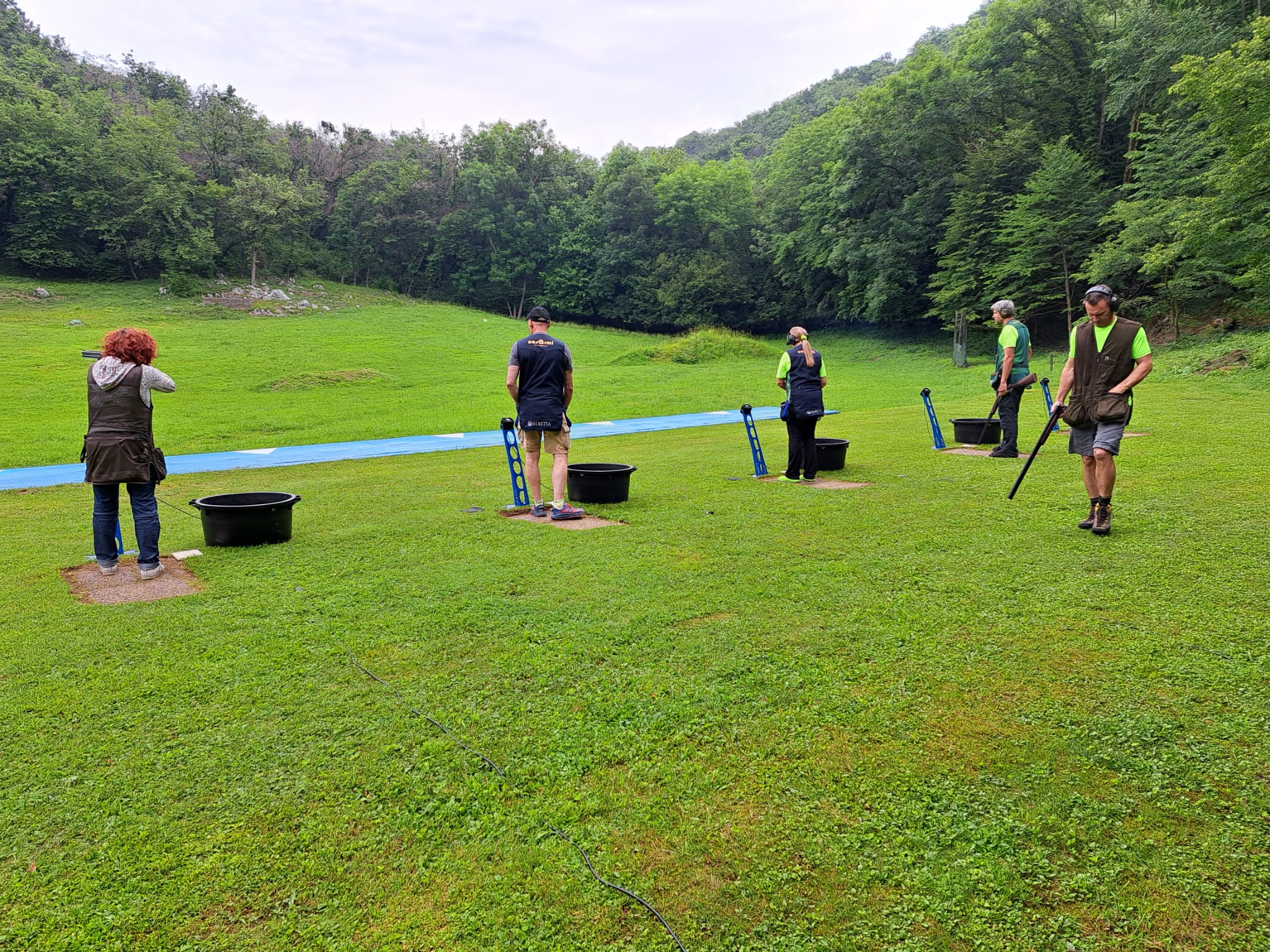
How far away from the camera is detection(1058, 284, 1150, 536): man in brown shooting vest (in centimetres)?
529

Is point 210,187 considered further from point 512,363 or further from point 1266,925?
point 1266,925

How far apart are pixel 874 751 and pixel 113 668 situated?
3.57m

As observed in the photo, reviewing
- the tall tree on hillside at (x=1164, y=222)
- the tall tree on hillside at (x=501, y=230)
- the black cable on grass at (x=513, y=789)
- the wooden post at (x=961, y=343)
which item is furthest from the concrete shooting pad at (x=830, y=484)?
the tall tree on hillside at (x=501, y=230)

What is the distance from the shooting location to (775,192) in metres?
50.1

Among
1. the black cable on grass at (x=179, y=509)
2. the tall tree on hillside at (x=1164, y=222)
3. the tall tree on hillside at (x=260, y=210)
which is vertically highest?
the tall tree on hillside at (x=260, y=210)

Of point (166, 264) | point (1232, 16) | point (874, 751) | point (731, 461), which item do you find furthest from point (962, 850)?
point (166, 264)

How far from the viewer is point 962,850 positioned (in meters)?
2.17

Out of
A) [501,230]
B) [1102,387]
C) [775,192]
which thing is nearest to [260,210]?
[501,230]

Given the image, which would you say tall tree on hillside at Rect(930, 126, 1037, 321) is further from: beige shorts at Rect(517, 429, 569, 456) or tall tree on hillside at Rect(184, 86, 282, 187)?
tall tree on hillside at Rect(184, 86, 282, 187)

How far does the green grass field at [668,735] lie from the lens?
200 centimetres

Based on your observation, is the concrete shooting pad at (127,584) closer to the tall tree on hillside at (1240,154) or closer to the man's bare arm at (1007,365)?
the man's bare arm at (1007,365)

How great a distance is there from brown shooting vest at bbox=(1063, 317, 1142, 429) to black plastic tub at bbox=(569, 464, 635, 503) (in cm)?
391

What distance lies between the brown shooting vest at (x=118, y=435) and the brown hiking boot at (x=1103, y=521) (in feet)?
22.5

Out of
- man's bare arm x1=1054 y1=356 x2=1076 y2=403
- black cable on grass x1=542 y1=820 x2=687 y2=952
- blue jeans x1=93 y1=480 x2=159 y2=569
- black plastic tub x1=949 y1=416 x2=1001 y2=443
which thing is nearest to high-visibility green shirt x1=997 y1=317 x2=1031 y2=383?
black plastic tub x1=949 y1=416 x2=1001 y2=443
